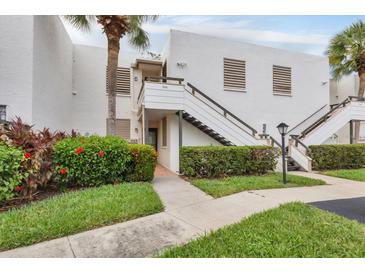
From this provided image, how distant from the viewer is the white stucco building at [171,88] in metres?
7.78

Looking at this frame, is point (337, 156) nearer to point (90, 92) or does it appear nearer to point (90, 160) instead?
point (90, 160)

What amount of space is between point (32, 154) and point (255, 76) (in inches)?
429

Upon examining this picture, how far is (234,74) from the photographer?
38.2 feet

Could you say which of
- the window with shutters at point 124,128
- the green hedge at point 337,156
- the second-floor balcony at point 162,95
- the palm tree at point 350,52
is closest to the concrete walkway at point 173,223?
the second-floor balcony at point 162,95

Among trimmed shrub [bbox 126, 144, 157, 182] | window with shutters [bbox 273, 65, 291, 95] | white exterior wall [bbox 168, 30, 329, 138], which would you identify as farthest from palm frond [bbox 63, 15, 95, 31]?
window with shutters [bbox 273, 65, 291, 95]

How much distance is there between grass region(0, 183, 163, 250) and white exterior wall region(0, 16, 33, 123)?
4.60 metres

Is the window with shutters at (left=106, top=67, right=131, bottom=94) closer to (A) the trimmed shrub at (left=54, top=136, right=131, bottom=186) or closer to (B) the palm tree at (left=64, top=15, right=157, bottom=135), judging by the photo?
(B) the palm tree at (left=64, top=15, right=157, bottom=135)

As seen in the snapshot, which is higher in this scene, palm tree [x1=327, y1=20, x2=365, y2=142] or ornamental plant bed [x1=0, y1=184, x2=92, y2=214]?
palm tree [x1=327, y1=20, x2=365, y2=142]

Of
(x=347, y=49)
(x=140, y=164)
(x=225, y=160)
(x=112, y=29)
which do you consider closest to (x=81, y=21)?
(x=112, y=29)

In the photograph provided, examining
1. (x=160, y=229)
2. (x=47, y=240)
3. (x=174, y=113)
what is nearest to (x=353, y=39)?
(x=174, y=113)

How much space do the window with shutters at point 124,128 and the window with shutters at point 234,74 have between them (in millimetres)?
6170

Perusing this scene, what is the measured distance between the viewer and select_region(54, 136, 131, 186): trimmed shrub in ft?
19.4

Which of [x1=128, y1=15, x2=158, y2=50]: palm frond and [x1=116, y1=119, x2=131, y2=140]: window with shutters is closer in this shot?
[x1=128, y1=15, x2=158, y2=50]: palm frond

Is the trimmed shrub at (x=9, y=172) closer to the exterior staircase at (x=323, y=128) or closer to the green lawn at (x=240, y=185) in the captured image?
the green lawn at (x=240, y=185)
